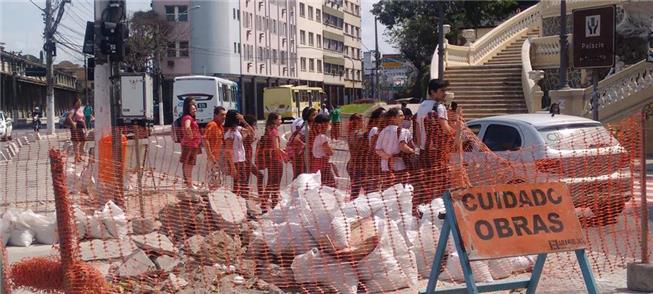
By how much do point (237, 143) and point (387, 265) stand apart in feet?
16.6

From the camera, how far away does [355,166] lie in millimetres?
11555

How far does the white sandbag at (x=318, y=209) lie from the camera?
7.30m

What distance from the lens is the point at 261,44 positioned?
7062 centimetres

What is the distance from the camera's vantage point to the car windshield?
32.6 ft

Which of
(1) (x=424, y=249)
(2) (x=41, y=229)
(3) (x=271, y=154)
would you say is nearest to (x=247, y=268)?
(1) (x=424, y=249)

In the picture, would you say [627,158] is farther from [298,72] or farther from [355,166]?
[298,72]

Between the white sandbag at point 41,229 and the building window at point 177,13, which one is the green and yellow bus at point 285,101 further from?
the white sandbag at point 41,229

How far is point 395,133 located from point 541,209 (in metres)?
4.65

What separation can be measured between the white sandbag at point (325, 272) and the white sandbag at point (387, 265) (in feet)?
0.47

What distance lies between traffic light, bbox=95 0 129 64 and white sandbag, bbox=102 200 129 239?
4999 millimetres

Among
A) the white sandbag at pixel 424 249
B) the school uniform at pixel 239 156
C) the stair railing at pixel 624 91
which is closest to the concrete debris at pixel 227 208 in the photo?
the white sandbag at pixel 424 249

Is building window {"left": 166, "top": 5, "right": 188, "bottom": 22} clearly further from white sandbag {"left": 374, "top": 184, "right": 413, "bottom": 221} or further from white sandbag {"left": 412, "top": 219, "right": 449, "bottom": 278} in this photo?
white sandbag {"left": 412, "top": 219, "right": 449, "bottom": 278}

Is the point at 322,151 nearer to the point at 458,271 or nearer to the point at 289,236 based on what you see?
the point at 289,236

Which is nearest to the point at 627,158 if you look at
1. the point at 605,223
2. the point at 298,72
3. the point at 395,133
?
the point at 605,223
